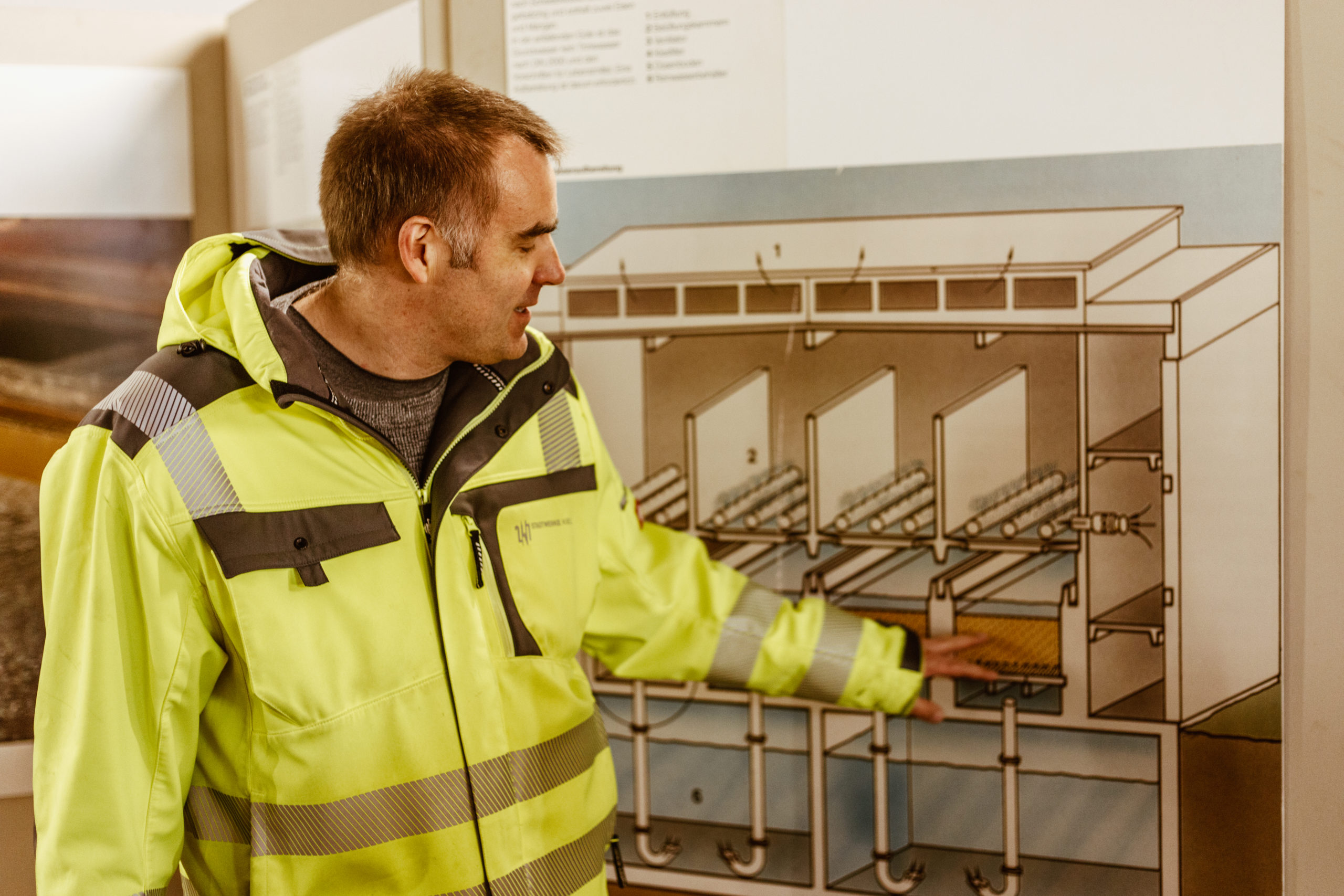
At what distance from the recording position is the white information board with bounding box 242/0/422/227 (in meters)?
1.54

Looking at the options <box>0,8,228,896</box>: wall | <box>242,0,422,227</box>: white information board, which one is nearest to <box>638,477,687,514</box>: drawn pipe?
<box>242,0,422,227</box>: white information board

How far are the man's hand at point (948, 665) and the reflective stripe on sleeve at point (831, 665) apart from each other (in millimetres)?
100

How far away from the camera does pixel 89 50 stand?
5.29ft

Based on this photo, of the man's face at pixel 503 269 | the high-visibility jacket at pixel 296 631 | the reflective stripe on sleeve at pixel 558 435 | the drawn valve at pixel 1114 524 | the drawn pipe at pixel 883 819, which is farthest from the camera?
the drawn pipe at pixel 883 819

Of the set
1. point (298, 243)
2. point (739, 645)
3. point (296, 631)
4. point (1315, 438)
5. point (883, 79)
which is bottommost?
point (739, 645)

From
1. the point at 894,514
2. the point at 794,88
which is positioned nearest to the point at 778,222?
the point at 794,88

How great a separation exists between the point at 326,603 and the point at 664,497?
0.59 metres

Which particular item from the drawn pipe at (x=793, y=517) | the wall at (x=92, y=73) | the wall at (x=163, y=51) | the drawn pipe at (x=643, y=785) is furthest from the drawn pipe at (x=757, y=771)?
the wall at (x=163, y=51)

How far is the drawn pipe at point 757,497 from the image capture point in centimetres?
141

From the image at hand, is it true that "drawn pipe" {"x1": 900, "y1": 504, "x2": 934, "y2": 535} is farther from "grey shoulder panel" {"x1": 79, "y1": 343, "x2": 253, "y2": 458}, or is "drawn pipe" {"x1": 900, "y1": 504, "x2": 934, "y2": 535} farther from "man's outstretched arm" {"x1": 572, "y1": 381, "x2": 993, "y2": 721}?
"grey shoulder panel" {"x1": 79, "y1": 343, "x2": 253, "y2": 458}

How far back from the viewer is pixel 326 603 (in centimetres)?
98

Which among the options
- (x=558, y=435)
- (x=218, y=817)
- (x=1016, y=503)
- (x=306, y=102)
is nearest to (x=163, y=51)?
(x=306, y=102)

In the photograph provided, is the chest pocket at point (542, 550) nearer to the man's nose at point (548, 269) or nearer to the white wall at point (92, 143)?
the man's nose at point (548, 269)

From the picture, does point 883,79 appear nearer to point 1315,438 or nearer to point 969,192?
point 969,192
